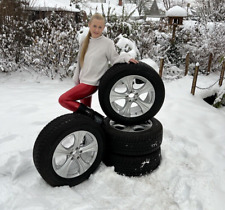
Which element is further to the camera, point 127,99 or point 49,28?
point 49,28

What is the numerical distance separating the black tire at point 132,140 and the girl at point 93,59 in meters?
0.50

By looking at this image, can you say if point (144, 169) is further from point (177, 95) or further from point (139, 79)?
point (177, 95)

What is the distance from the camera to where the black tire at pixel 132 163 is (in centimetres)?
271

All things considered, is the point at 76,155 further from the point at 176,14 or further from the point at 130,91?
the point at 176,14

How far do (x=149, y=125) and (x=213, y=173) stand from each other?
0.91 m

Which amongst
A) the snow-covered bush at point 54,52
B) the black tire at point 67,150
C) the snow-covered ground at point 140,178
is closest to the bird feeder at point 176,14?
the snow-covered bush at point 54,52

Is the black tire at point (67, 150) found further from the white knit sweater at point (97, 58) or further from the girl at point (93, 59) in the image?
the white knit sweater at point (97, 58)

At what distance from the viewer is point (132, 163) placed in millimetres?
2715

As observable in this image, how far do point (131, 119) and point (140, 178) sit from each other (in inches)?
27.3

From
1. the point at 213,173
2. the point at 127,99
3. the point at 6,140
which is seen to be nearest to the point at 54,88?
the point at 6,140

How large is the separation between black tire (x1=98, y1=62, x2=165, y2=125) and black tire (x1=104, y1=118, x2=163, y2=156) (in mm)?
152

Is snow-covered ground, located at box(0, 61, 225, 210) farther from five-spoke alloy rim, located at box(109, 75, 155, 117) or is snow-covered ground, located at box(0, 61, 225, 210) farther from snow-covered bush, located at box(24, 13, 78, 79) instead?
snow-covered bush, located at box(24, 13, 78, 79)

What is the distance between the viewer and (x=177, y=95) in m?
5.36

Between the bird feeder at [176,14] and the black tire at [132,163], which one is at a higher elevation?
the bird feeder at [176,14]
